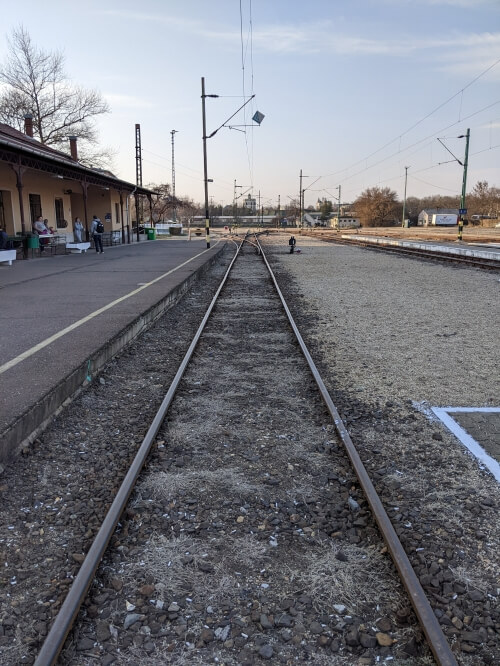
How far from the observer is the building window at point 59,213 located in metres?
28.8

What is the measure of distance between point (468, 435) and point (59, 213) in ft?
93.5

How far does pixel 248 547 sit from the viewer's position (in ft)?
10.2

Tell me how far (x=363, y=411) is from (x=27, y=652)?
3733mm

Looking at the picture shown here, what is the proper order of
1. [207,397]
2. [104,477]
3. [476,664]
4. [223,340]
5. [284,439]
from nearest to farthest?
1. [476,664]
2. [104,477]
3. [284,439]
4. [207,397]
5. [223,340]

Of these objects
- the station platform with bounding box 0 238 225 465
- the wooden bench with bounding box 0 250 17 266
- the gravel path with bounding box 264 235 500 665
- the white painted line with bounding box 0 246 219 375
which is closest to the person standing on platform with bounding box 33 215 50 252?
the wooden bench with bounding box 0 250 17 266

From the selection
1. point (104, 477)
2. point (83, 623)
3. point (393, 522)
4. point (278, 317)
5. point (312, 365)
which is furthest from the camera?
point (278, 317)

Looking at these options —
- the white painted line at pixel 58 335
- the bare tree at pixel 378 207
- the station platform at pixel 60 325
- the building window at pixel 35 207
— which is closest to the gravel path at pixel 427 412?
the station platform at pixel 60 325

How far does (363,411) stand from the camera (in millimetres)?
5336

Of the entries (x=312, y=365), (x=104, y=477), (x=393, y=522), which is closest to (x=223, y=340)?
(x=312, y=365)

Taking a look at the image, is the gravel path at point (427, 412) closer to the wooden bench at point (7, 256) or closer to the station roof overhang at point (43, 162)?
the wooden bench at point (7, 256)

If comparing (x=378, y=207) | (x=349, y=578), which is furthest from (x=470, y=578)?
(x=378, y=207)

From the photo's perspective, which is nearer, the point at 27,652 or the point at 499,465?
the point at 27,652

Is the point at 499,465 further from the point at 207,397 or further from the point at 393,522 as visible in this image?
the point at 207,397

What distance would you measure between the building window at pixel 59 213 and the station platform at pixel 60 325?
12.3m
